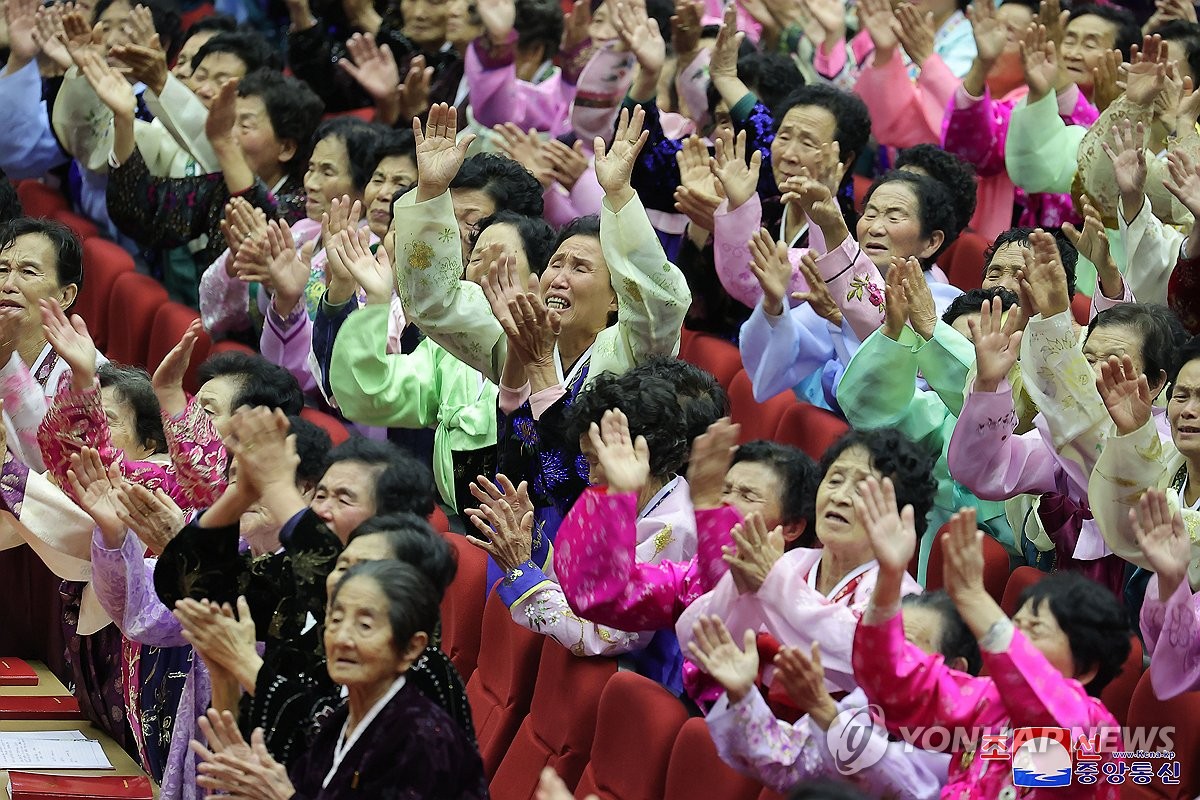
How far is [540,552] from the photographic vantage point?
2740 mm

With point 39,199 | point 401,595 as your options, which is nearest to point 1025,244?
point 401,595

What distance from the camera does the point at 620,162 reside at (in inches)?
117

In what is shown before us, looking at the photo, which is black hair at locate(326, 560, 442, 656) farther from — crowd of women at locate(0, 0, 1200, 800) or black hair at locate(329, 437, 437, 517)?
black hair at locate(329, 437, 437, 517)

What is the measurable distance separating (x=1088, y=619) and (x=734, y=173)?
4.33 ft

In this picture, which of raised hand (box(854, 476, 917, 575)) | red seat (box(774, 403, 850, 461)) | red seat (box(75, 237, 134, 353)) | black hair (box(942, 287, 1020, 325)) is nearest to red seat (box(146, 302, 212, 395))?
red seat (box(75, 237, 134, 353))

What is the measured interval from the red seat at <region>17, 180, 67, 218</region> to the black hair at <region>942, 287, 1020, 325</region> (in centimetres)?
239

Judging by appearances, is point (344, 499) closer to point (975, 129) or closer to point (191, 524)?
point (191, 524)

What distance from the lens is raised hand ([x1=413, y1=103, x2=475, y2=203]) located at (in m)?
3.02

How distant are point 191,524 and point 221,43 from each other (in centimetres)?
246

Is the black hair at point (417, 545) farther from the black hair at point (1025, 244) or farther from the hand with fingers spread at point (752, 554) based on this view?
the black hair at point (1025, 244)

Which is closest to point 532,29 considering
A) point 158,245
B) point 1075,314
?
point 158,245

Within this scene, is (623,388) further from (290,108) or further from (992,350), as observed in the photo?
(290,108)

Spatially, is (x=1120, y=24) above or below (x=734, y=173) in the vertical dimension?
below

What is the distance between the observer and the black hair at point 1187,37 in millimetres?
4055
